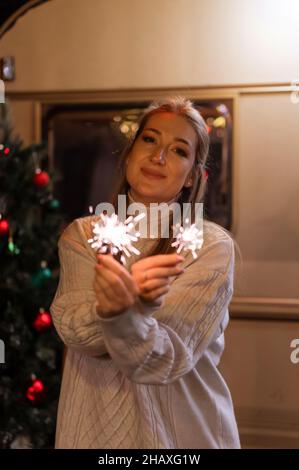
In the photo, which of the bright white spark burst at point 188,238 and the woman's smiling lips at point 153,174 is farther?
the woman's smiling lips at point 153,174

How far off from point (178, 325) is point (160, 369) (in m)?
0.11

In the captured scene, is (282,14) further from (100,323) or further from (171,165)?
(100,323)

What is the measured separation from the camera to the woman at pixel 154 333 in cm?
106

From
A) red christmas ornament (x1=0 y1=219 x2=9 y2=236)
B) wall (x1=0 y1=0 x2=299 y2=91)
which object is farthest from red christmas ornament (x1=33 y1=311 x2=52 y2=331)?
wall (x1=0 y1=0 x2=299 y2=91)

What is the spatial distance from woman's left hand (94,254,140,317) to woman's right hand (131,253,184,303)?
1cm

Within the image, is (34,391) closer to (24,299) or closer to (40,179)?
(24,299)

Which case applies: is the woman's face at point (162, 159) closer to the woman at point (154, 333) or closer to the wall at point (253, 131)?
the woman at point (154, 333)

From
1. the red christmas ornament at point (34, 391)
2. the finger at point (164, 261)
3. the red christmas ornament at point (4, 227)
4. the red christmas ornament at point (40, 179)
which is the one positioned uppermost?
the finger at point (164, 261)

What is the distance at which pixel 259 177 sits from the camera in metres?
3.43

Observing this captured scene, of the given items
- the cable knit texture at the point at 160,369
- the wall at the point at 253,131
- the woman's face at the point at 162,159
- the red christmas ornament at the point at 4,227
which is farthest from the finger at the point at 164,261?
the wall at the point at 253,131

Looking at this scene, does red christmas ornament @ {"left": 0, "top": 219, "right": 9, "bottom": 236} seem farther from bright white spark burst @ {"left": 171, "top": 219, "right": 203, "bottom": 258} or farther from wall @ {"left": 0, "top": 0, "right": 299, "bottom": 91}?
bright white spark burst @ {"left": 171, "top": 219, "right": 203, "bottom": 258}

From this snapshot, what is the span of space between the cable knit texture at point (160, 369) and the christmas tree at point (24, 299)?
5.25 ft

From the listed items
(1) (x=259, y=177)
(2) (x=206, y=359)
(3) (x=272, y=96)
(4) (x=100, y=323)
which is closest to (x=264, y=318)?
(1) (x=259, y=177)

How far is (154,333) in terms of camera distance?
1045 millimetres
